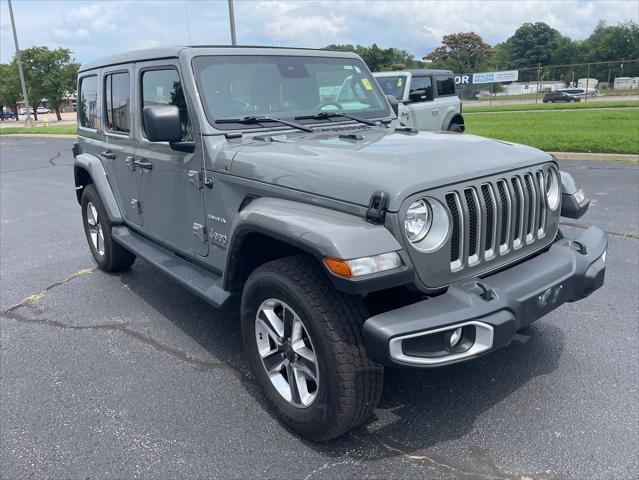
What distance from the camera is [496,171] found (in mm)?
2752

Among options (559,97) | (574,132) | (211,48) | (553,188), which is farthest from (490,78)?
(553,188)

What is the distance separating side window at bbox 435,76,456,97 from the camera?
12628 millimetres

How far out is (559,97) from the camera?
3531 centimetres

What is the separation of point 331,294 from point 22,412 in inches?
80.5

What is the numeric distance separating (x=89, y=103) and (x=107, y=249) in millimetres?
1429

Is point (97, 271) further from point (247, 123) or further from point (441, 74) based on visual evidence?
point (441, 74)

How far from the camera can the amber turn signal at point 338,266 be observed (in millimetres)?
2273

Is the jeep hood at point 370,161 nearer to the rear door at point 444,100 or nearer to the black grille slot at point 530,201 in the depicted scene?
the black grille slot at point 530,201

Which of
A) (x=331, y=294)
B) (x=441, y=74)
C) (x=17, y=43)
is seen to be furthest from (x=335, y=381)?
(x=17, y=43)

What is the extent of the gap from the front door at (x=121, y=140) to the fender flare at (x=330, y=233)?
2.05 m

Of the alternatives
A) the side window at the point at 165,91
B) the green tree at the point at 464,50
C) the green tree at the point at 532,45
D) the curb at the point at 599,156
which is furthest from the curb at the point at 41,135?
the green tree at the point at 532,45

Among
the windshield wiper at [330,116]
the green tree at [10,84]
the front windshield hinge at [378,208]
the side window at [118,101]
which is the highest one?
the green tree at [10,84]

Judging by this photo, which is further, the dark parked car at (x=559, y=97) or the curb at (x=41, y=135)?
the dark parked car at (x=559, y=97)

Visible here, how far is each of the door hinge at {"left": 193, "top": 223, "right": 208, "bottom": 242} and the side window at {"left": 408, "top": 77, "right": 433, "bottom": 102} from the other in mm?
8961
